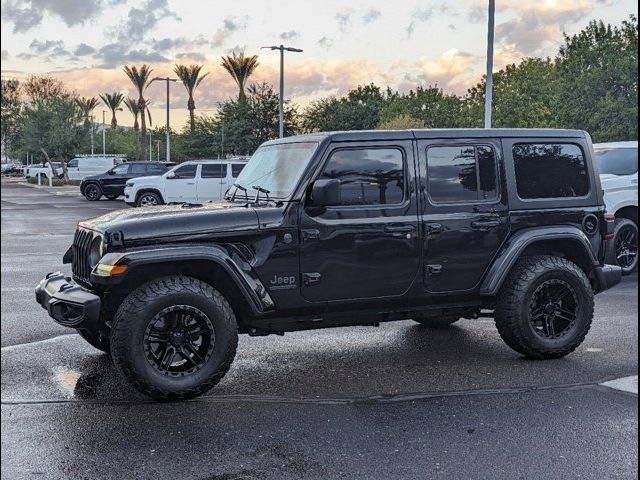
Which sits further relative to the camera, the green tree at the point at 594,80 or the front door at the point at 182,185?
the green tree at the point at 594,80

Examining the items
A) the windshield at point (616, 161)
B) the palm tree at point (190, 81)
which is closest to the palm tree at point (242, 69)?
the palm tree at point (190, 81)

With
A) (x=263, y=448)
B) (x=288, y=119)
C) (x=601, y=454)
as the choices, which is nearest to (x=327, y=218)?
(x=263, y=448)

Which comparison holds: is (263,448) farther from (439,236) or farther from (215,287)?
(439,236)

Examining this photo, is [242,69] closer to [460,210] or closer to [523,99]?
[523,99]

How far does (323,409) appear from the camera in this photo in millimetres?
4949

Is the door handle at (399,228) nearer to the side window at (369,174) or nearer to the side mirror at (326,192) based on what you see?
the side window at (369,174)

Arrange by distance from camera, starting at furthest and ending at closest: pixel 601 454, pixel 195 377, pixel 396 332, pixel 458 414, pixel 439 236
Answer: pixel 396 332 → pixel 439 236 → pixel 195 377 → pixel 458 414 → pixel 601 454

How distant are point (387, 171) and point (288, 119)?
39311 mm

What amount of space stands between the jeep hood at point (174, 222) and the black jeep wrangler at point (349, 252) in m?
0.01

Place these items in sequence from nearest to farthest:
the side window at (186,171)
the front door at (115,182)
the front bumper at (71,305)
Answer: the front bumper at (71,305), the side window at (186,171), the front door at (115,182)

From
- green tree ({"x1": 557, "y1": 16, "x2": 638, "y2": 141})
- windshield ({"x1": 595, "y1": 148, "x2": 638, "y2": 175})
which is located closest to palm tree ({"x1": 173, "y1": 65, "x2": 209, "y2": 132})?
green tree ({"x1": 557, "y1": 16, "x2": 638, "y2": 141})

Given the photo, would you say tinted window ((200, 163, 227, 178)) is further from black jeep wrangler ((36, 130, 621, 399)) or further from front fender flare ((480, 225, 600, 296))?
front fender flare ((480, 225, 600, 296))

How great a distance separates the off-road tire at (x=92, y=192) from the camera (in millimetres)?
31891

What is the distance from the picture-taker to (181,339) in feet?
17.2
